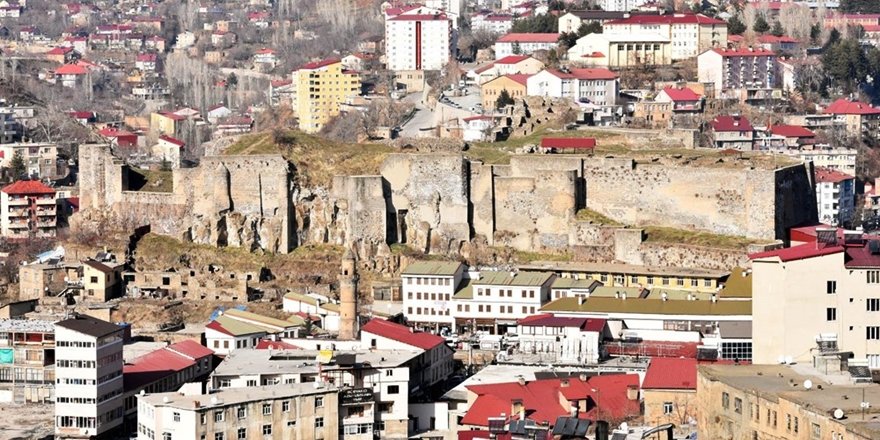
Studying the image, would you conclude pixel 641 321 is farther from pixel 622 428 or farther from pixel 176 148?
pixel 176 148

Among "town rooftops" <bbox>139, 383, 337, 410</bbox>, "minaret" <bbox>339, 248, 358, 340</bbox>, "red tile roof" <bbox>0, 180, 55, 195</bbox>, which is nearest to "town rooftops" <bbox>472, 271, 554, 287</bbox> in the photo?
"minaret" <bbox>339, 248, 358, 340</bbox>

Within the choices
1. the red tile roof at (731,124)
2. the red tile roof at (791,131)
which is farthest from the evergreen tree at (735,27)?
the red tile roof at (731,124)

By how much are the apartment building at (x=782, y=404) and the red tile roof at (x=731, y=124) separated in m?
43.3

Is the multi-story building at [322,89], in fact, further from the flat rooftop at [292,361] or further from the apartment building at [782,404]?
the apartment building at [782,404]

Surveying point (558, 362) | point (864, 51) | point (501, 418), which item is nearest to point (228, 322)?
point (558, 362)

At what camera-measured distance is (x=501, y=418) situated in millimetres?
40469

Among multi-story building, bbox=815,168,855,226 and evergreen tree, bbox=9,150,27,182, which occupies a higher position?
evergreen tree, bbox=9,150,27,182

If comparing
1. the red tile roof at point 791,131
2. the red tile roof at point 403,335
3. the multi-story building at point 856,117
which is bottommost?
the red tile roof at point 403,335

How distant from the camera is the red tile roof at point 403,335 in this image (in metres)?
46.6

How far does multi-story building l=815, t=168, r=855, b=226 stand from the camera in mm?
74062

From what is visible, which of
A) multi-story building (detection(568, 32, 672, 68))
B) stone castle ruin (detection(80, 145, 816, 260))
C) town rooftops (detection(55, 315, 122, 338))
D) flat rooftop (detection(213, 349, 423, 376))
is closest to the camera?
flat rooftop (detection(213, 349, 423, 376))

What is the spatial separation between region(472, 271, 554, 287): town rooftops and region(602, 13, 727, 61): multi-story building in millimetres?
37393

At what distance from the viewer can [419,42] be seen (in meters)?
102

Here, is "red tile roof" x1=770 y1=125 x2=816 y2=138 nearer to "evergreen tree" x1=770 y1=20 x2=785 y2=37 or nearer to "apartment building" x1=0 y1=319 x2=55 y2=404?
"evergreen tree" x1=770 y1=20 x2=785 y2=37
